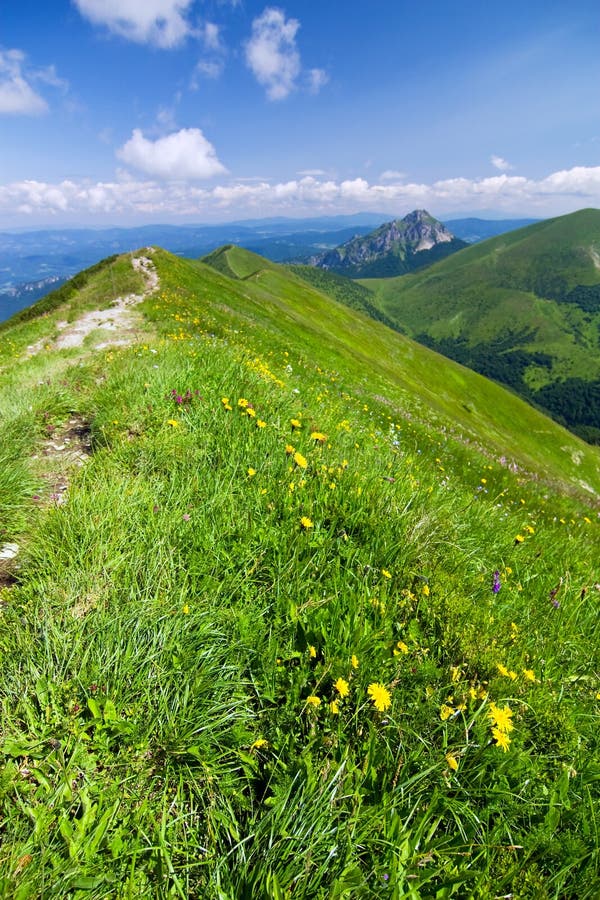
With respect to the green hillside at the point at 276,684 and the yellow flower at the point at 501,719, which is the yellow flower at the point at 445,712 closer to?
the green hillside at the point at 276,684

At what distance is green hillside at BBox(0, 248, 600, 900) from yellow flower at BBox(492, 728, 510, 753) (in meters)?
0.03

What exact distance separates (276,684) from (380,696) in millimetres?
669

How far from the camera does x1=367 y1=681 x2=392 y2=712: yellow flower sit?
242 cm

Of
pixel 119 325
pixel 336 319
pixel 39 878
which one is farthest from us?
pixel 336 319

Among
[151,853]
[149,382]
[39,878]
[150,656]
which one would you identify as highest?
[149,382]

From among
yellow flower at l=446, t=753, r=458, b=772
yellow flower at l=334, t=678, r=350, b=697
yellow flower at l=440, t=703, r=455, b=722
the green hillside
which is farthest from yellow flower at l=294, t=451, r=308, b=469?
yellow flower at l=446, t=753, r=458, b=772

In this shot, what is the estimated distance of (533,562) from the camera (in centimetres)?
500

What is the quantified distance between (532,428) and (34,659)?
96.6 metres

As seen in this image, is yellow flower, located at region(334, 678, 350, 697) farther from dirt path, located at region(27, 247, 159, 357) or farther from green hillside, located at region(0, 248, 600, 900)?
dirt path, located at region(27, 247, 159, 357)

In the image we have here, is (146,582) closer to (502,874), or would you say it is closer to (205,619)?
(205,619)

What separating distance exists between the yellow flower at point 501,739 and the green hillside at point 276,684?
0.03 metres

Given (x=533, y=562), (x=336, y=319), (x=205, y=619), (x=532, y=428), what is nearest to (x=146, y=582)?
(x=205, y=619)

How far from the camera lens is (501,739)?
2.30 meters

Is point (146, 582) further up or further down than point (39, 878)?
further up
